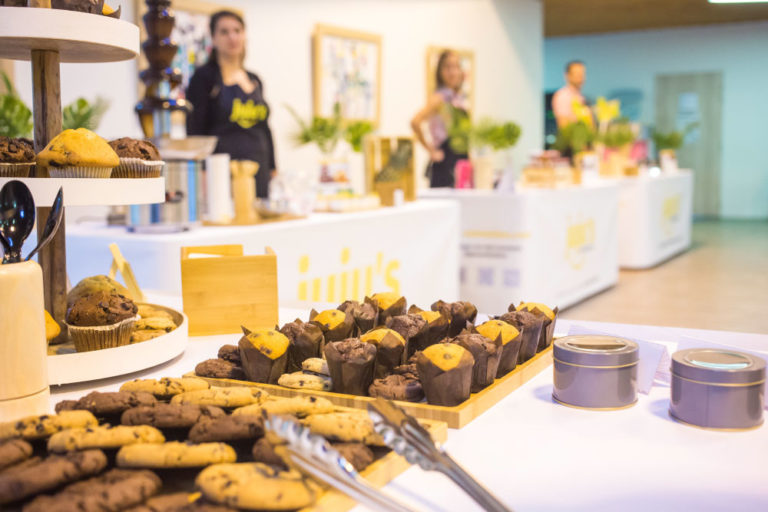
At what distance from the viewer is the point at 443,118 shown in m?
6.70

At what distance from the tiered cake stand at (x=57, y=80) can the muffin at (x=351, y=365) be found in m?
0.35

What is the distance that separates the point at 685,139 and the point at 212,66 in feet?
33.4

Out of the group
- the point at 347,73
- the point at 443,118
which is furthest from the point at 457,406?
the point at 443,118

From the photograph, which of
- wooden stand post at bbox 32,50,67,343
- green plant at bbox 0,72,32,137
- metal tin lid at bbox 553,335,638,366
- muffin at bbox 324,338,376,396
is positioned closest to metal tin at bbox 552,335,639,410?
metal tin lid at bbox 553,335,638,366

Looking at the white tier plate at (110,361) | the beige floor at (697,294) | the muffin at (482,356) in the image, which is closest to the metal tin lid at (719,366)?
the muffin at (482,356)

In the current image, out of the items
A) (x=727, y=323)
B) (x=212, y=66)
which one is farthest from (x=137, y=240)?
(x=727, y=323)

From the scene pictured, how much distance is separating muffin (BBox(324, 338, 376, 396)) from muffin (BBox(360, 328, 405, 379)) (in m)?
0.02

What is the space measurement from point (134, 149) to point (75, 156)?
0.52 feet

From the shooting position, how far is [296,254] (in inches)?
121

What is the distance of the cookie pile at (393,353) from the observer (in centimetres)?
98

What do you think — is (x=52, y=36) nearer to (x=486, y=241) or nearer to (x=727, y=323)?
(x=486, y=241)

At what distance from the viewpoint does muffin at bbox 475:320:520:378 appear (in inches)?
43.5

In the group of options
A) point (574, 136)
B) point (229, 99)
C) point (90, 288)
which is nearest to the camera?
point (90, 288)

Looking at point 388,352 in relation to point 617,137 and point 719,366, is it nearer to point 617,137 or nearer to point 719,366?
point 719,366
